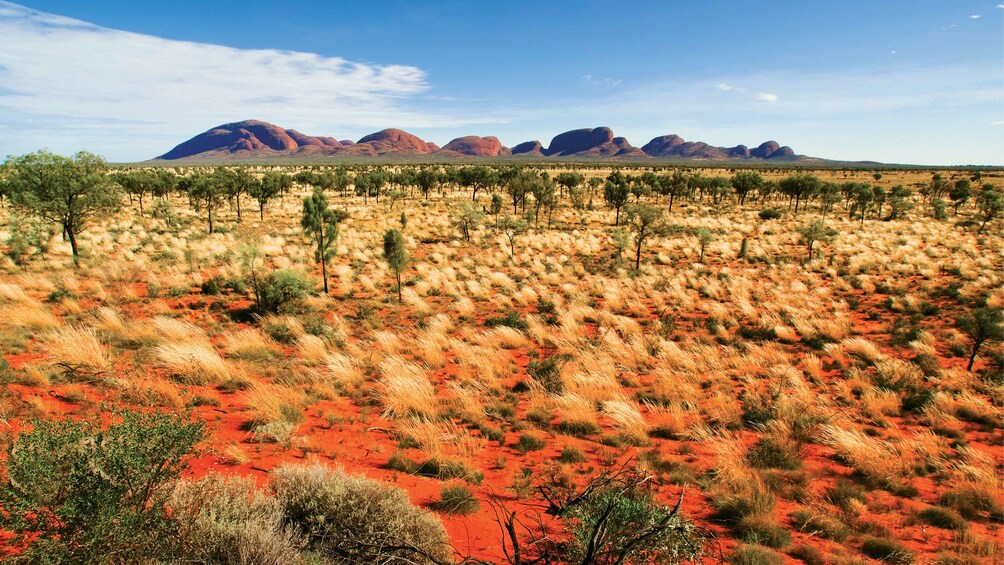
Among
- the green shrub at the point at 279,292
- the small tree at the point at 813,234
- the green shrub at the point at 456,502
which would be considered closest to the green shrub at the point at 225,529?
the green shrub at the point at 456,502

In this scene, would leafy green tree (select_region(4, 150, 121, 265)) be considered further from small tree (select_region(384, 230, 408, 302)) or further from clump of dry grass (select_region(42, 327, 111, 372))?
small tree (select_region(384, 230, 408, 302))

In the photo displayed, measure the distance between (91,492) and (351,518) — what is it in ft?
7.54

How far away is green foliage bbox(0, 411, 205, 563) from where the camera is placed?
11.0 ft

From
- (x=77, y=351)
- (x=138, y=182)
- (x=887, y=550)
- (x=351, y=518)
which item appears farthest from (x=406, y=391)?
(x=138, y=182)

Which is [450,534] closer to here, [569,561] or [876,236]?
[569,561]

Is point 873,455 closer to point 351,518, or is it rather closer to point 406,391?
point 351,518

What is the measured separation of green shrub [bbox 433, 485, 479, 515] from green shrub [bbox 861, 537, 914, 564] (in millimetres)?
5076

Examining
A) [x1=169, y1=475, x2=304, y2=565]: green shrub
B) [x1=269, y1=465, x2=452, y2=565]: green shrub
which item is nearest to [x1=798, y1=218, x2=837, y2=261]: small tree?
[x1=269, y1=465, x2=452, y2=565]: green shrub

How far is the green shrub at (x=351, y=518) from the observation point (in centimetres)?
427

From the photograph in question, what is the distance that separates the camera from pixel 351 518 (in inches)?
178

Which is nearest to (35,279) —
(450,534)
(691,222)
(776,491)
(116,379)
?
(116,379)

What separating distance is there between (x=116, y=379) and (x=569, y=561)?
31.0 feet

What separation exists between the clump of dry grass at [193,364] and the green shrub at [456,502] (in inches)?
257

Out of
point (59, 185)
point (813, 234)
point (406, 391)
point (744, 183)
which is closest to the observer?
point (406, 391)
